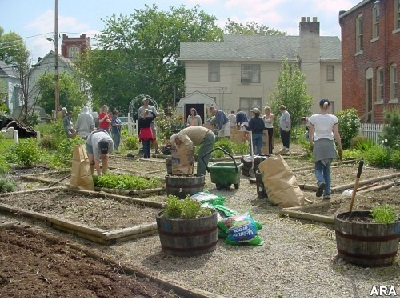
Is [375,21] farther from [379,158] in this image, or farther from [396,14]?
[379,158]

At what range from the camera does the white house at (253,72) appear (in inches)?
1756

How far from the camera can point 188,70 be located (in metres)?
45.5

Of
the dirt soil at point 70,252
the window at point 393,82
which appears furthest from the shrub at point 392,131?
the window at point 393,82

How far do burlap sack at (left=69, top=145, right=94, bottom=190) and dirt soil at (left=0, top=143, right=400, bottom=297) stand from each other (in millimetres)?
394

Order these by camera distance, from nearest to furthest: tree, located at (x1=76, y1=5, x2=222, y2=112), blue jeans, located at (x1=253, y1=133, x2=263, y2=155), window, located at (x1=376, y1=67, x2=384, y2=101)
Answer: blue jeans, located at (x1=253, y1=133, x2=263, y2=155), window, located at (x1=376, y1=67, x2=384, y2=101), tree, located at (x1=76, y1=5, x2=222, y2=112)

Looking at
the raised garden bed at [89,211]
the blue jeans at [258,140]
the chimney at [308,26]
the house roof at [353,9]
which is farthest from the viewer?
the chimney at [308,26]

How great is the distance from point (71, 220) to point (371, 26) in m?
23.1

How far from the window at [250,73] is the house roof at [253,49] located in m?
0.67

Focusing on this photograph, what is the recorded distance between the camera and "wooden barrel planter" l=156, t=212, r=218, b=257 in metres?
6.99

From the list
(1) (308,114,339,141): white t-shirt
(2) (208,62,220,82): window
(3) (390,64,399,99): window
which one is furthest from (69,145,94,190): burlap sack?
(2) (208,62,220,82): window

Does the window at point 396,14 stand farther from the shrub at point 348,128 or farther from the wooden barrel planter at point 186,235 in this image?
the wooden barrel planter at point 186,235

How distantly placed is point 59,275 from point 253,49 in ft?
137

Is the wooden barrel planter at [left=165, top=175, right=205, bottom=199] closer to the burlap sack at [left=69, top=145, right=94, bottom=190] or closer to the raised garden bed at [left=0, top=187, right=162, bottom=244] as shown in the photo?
the raised garden bed at [left=0, top=187, right=162, bottom=244]

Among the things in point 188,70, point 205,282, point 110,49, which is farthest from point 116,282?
point 110,49
